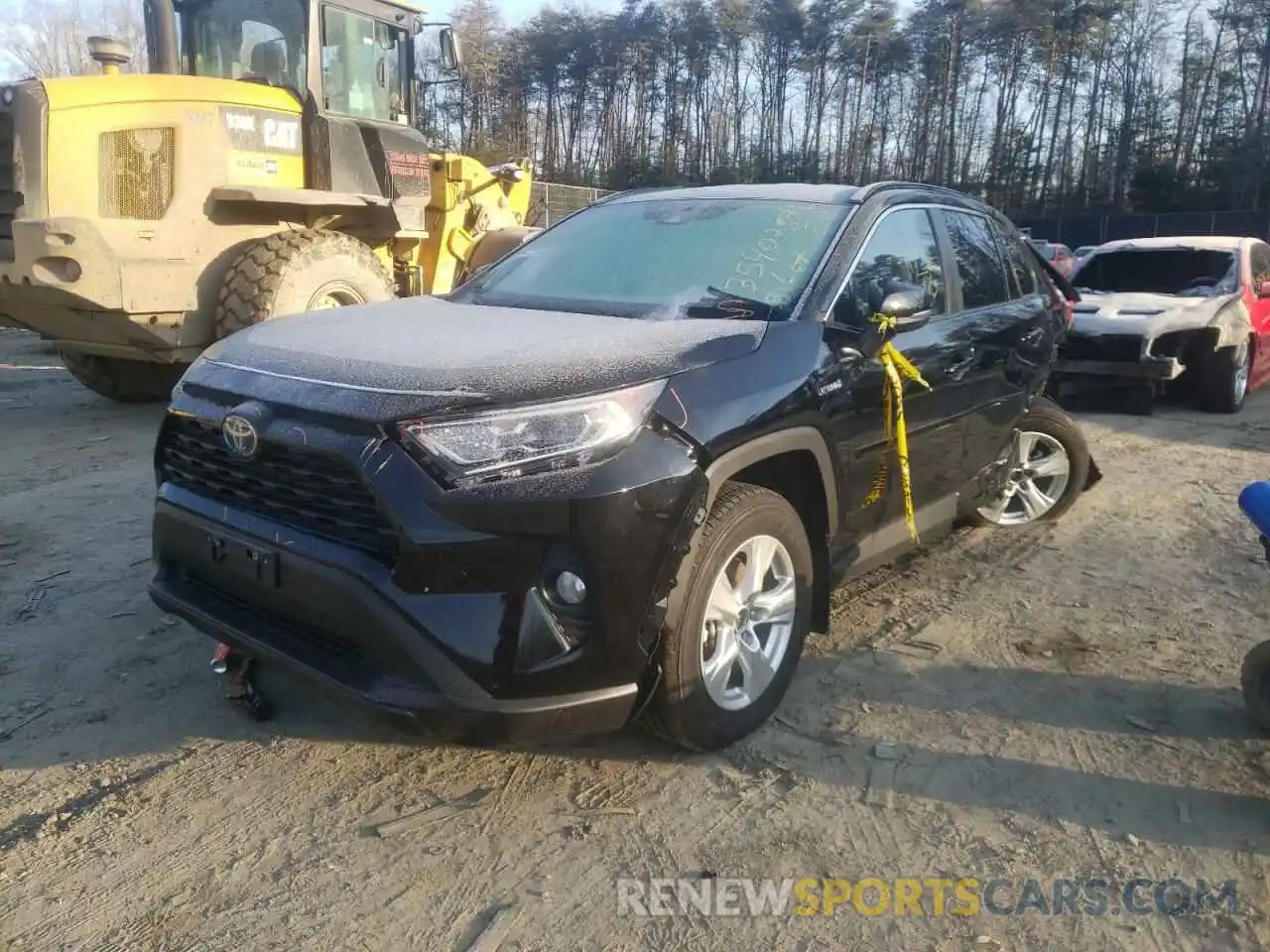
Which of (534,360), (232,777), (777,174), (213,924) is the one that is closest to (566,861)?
(213,924)

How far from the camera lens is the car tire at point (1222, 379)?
8.79m

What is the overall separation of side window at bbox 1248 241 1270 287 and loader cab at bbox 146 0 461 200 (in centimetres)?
760

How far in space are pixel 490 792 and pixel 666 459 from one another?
3.71ft

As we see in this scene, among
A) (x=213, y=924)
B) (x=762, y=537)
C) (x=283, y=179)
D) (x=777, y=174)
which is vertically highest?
(x=777, y=174)

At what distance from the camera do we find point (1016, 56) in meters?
50.8

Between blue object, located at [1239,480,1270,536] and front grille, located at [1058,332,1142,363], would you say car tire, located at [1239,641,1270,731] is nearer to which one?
blue object, located at [1239,480,1270,536]

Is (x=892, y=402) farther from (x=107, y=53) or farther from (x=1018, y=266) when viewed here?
(x=107, y=53)

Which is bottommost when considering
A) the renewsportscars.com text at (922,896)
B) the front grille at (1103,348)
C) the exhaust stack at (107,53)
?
the renewsportscars.com text at (922,896)

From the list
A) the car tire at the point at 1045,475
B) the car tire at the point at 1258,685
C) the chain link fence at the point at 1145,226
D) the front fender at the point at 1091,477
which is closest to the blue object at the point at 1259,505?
the car tire at the point at 1258,685

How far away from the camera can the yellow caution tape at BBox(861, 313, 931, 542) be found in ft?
11.4

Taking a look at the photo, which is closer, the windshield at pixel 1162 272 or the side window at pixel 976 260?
the side window at pixel 976 260

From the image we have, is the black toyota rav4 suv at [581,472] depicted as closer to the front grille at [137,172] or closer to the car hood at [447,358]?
the car hood at [447,358]

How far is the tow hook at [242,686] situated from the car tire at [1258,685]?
3248mm

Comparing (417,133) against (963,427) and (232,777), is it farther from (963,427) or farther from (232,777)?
(232,777)
